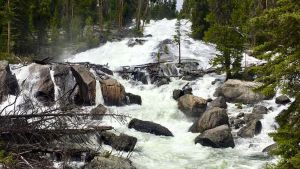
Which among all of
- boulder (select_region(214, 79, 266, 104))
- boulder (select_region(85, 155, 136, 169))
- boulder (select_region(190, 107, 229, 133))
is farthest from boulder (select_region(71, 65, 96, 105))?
boulder (select_region(85, 155, 136, 169))

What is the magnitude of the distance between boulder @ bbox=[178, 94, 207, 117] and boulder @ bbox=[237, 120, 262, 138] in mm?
4194

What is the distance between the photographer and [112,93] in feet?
90.6

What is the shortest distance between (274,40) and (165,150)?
33.8 feet

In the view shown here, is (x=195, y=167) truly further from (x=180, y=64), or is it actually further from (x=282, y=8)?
(x=180, y=64)

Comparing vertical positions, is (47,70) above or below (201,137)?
above

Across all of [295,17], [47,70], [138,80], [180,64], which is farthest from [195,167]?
[180,64]

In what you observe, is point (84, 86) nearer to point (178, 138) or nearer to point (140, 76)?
point (178, 138)

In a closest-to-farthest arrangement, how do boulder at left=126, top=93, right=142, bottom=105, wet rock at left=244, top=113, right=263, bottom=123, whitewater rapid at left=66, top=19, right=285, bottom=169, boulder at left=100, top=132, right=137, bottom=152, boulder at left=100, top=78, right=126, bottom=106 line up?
1. whitewater rapid at left=66, top=19, right=285, bottom=169
2. boulder at left=100, top=132, right=137, bottom=152
3. wet rock at left=244, top=113, right=263, bottom=123
4. boulder at left=100, top=78, right=126, bottom=106
5. boulder at left=126, top=93, right=142, bottom=105

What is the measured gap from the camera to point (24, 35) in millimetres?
47969

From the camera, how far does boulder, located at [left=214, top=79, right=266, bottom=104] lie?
88.9ft

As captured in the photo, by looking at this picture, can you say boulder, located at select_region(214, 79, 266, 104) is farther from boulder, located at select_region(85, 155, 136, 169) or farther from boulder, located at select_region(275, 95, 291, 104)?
boulder, located at select_region(85, 155, 136, 169)

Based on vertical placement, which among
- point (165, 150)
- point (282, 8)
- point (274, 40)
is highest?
point (282, 8)

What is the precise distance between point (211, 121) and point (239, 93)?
6272 millimetres

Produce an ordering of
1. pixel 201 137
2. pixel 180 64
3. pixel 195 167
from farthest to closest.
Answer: pixel 180 64 < pixel 201 137 < pixel 195 167
